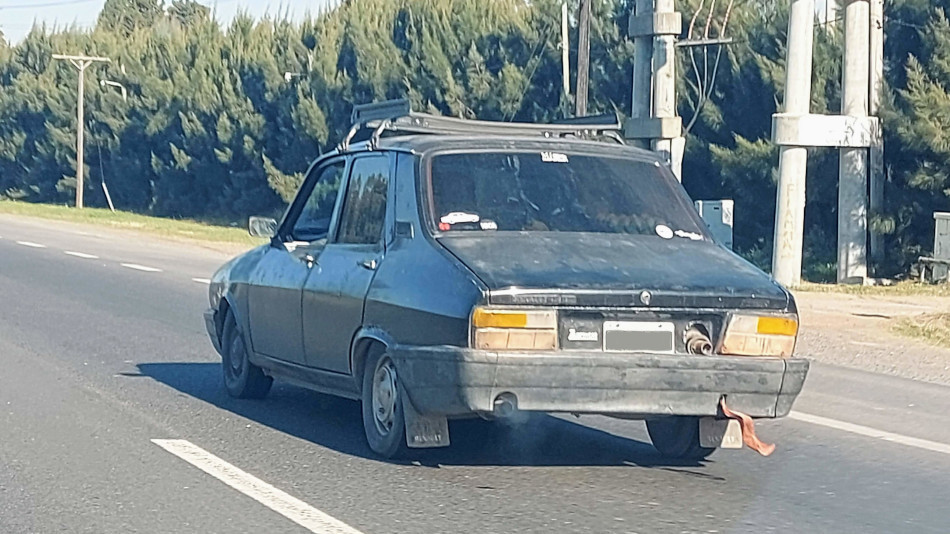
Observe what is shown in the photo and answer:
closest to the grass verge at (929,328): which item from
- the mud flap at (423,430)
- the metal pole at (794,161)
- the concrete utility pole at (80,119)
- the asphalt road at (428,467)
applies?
the asphalt road at (428,467)

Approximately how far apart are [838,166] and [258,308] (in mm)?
Result: 18346

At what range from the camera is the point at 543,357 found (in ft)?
22.1

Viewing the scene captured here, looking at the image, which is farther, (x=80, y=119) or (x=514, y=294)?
(x=80, y=119)

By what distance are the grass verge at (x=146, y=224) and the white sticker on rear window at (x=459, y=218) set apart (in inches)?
926

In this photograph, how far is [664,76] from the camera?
79.4 feet

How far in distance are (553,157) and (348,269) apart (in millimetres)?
1202

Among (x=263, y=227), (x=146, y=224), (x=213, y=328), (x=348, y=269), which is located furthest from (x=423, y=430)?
(x=146, y=224)

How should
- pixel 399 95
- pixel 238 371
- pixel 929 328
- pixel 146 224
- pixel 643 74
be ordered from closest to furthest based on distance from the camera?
pixel 238 371 → pixel 929 328 → pixel 643 74 → pixel 399 95 → pixel 146 224

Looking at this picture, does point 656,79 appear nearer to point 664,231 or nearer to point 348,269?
point 664,231

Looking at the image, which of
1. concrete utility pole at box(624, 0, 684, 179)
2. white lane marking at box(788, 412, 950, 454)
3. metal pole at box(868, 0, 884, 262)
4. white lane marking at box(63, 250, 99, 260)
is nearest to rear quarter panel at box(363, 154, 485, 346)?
white lane marking at box(788, 412, 950, 454)

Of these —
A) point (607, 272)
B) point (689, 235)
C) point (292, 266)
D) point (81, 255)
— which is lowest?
point (81, 255)

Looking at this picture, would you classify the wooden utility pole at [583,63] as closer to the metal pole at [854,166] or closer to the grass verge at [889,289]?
the metal pole at [854,166]

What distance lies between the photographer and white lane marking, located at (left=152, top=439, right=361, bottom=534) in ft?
20.7

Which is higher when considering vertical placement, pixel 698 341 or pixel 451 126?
pixel 451 126
